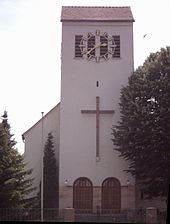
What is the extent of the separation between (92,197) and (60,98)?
829 cm

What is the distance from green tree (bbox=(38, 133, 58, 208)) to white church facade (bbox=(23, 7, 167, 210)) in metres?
0.80

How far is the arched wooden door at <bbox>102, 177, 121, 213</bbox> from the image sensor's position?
33.3 meters

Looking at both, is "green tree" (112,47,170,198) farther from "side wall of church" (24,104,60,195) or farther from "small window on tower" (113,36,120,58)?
"side wall of church" (24,104,60,195)

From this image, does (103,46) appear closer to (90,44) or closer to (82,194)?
(90,44)

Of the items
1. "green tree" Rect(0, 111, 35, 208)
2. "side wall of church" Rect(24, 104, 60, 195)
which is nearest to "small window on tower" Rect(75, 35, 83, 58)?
"side wall of church" Rect(24, 104, 60, 195)

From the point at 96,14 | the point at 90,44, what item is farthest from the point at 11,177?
the point at 96,14

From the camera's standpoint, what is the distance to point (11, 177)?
93.2ft

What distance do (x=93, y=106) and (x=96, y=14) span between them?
25.8ft

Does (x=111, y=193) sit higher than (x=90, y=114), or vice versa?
(x=90, y=114)

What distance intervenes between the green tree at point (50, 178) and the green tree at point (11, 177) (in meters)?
3.92

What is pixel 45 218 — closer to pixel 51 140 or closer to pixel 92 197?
pixel 92 197

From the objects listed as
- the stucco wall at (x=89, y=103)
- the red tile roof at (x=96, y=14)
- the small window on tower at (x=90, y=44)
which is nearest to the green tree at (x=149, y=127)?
the stucco wall at (x=89, y=103)

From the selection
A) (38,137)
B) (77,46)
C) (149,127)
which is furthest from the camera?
(38,137)

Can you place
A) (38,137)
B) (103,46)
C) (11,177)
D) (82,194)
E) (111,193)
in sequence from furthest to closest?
(38,137)
(103,46)
(111,193)
(82,194)
(11,177)
